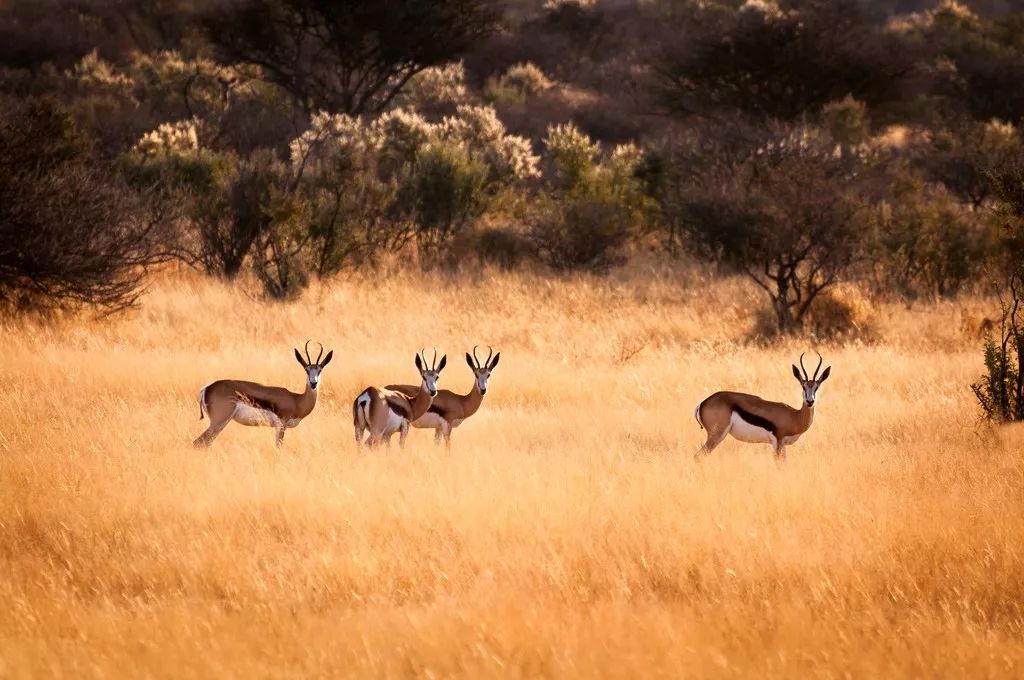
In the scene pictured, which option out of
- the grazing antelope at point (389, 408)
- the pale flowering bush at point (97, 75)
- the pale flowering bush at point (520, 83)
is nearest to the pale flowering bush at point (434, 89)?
the pale flowering bush at point (520, 83)

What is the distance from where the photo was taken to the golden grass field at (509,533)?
5422 mm

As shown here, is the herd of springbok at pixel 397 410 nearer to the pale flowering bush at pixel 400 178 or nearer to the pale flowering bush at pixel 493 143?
the pale flowering bush at pixel 400 178

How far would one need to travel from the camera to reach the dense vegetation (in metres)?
18.9

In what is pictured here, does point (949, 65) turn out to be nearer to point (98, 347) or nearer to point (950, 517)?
point (98, 347)

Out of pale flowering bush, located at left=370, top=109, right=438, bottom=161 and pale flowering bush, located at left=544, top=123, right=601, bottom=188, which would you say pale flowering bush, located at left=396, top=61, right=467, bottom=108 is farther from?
pale flowering bush, located at left=544, top=123, right=601, bottom=188

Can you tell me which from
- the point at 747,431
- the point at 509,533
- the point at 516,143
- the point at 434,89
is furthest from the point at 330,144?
the point at 509,533

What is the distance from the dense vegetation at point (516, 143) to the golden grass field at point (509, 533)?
3.80 m

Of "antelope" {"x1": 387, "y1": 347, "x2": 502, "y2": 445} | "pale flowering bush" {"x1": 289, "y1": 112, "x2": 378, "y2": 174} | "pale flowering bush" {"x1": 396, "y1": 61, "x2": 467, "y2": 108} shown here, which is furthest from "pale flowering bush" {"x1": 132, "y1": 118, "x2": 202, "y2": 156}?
"antelope" {"x1": 387, "y1": 347, "x2": 502, "y2": 445}

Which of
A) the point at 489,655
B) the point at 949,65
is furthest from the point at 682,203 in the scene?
the point at 949,65

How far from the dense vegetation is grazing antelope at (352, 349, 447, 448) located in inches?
237

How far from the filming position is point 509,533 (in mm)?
7195

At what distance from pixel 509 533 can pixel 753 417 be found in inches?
97.7

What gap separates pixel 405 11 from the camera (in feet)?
128

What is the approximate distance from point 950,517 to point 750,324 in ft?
34.4
